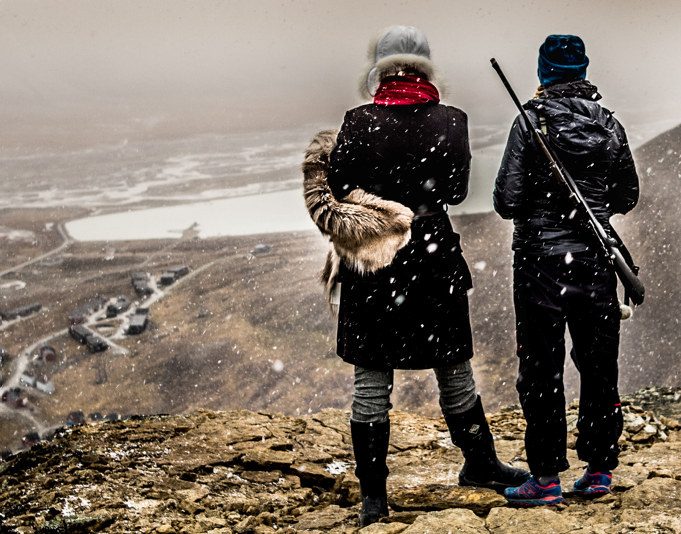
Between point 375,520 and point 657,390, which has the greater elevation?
point 375,520

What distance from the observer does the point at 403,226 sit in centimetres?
176

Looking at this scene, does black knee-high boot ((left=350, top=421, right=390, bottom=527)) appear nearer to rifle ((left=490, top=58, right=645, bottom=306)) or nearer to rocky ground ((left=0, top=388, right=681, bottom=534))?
rocky ground ((left=0, top=388, right=681, bottom=534))

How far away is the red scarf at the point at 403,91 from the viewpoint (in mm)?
1749

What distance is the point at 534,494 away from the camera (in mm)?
1909

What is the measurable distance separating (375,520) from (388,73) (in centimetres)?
129

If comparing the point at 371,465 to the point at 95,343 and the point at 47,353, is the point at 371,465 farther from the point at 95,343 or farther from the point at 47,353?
the point at 47,353

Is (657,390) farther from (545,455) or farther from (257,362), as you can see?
(257,362)

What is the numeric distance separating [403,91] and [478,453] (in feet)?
3.78

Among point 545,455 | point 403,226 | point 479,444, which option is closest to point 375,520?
point 479,444

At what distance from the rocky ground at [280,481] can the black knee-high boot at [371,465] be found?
60mm

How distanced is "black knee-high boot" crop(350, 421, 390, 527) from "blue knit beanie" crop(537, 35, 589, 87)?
113cm

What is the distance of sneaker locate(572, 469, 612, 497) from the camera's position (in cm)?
194

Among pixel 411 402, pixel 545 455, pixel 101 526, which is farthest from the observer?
pixel 411 402

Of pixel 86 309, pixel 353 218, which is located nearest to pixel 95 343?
pixel 86 309
